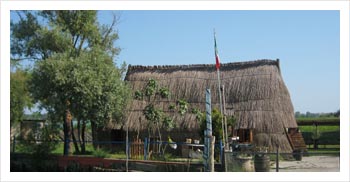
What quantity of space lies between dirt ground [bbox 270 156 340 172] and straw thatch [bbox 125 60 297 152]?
1.78m

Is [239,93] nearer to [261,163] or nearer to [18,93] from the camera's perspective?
[261,163]

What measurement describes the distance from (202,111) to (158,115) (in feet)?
6.60

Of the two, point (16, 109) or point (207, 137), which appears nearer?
point (207, 137)

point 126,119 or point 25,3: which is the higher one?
point 25,3

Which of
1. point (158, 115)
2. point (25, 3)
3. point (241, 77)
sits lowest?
point (158, 115)

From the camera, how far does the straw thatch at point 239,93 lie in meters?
20.4

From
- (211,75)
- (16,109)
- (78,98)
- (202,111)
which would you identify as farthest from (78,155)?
(211,75)

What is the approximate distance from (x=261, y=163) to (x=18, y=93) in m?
10.3

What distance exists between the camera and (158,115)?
811 inches

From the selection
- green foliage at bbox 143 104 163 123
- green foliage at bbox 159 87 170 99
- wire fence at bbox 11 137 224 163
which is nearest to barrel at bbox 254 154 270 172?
wire fence at bbox 11 137 224 163

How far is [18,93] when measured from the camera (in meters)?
20.6

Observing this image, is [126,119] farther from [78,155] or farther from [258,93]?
[258,93]

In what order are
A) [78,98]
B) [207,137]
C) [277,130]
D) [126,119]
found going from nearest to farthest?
[207,137] < [78,98] < [277,130] < [126,119]

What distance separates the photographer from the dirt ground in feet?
50.9
